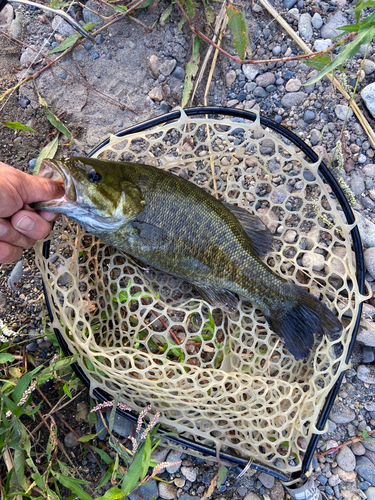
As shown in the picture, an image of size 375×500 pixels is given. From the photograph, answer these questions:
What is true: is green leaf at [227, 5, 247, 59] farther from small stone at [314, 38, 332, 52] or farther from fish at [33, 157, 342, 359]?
fish at [33, 157, 342, 359]

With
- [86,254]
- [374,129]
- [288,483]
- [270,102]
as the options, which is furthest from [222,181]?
[288,483]

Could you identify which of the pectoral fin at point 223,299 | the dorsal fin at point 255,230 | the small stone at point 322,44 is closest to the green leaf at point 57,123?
the dorsal fin at point 255,230

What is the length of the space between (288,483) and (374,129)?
3.31m

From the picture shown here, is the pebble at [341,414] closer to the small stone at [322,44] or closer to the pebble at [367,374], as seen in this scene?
the pebble at [367,374]

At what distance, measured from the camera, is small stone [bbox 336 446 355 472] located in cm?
334

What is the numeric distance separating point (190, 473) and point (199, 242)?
79.3 inches

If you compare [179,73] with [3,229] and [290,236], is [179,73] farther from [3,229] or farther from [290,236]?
[3,229]

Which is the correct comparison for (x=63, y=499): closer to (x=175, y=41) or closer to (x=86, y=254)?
(x=86, y=254)

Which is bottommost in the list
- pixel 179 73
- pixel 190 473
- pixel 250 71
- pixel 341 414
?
pixel 190 473

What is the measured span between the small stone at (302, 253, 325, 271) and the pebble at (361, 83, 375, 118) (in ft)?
5.10

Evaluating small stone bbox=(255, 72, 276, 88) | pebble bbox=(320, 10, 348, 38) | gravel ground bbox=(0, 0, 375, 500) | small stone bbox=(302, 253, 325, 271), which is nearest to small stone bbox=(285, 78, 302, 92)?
gravel ground bbox=(0, 0, 375, 500)

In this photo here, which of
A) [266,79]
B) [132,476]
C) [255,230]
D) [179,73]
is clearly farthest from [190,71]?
[132,476]

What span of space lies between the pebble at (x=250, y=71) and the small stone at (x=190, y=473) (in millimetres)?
3735

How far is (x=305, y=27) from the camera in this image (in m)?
3.82
